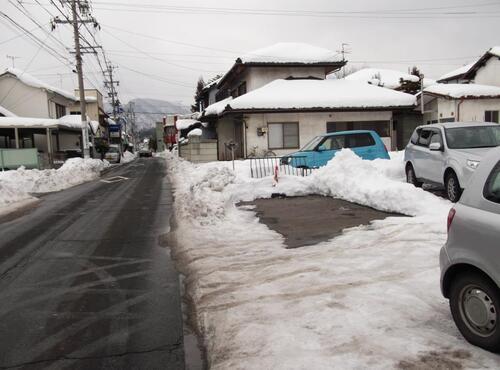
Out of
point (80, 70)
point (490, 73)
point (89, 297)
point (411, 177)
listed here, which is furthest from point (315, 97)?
point (89, 297)

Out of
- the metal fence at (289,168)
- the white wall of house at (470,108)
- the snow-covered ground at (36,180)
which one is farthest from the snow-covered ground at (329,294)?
the white wall of house at (470,108)

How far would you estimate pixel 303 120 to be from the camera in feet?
84.6

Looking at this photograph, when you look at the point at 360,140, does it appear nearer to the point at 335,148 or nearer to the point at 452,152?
the point at 335,148

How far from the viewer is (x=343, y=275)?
5258 mm

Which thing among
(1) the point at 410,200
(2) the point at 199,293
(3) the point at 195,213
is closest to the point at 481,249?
(2) the point at 199,293

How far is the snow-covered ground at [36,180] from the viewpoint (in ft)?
51.1

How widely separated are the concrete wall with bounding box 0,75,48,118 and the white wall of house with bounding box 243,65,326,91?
65.1 ft

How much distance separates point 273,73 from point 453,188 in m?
20.9

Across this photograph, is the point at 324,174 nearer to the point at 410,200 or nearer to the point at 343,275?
the point at 410,200

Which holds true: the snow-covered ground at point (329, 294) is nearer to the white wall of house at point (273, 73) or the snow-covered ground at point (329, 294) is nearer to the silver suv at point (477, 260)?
the silver suv at point (477, 260)

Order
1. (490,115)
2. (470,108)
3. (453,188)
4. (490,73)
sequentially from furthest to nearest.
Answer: (490,73) → (490,115) → (470,108) → (453,188)

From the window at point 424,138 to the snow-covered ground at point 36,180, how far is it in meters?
11.4

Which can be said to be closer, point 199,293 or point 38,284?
point 199,293

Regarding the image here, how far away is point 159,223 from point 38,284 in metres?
4.32
